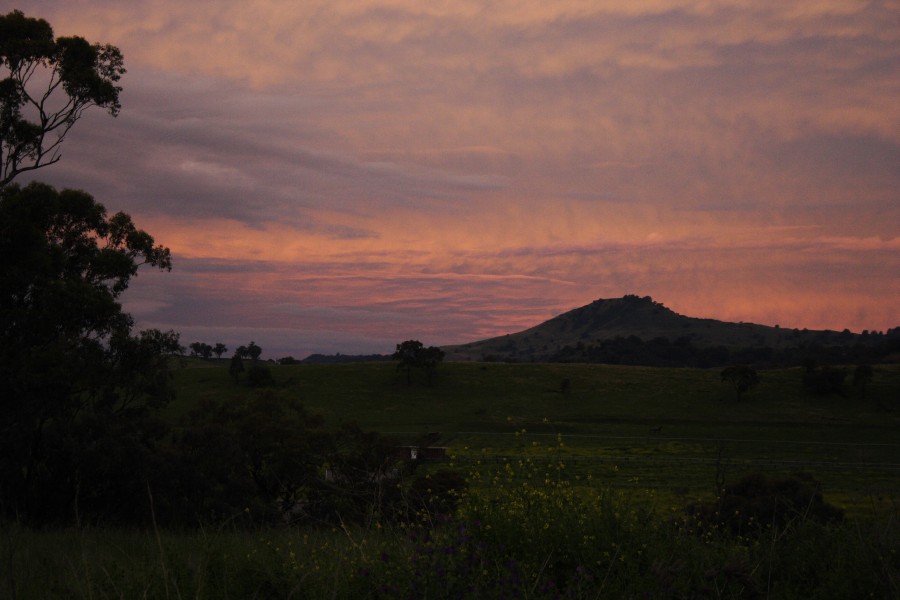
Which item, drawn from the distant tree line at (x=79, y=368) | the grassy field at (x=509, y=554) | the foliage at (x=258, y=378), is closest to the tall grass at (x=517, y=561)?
the grassy field at (x=509, y=554)

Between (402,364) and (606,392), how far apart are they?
38773 mm

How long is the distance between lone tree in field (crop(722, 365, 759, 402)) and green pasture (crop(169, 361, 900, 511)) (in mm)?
1391

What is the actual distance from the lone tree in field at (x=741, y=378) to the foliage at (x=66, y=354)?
11437 centimetres

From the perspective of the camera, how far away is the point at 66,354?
1037 inches

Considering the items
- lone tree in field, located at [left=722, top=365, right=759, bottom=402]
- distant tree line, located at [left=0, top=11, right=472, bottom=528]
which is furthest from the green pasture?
distant tree line, located at [left=0, top=11, right=472, bottom=528]

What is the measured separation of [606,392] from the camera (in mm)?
136000

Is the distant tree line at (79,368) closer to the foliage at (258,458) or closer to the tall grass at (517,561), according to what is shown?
the foliage at (258,458)

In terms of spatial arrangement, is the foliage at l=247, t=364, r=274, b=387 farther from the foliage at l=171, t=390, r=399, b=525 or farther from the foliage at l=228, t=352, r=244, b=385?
the foliage at l=171, t=390, r=399, b=525

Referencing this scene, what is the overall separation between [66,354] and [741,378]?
12104cm

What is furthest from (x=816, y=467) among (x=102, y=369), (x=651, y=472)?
(x=102, y=369)

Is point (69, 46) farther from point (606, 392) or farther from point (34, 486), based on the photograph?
point (606, 392)

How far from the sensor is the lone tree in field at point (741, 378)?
415 feet

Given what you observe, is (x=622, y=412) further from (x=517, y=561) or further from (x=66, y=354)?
(x=517, y=561)

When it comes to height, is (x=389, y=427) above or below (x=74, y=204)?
below
